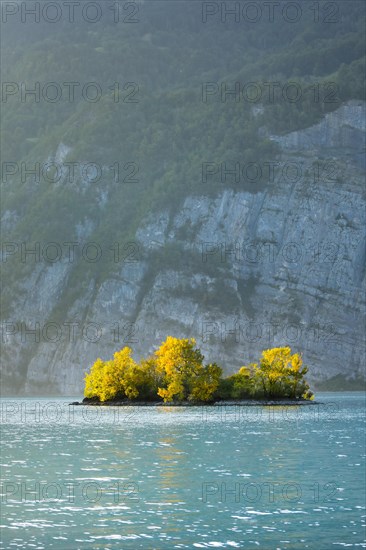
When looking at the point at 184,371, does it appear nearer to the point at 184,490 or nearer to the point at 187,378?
the point at 187,378

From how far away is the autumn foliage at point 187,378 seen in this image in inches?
→ 6093

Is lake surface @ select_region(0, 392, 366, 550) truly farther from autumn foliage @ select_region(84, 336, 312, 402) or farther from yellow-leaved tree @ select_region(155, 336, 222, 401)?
autumn foliage @ select_region(84, 336, 312, 402)

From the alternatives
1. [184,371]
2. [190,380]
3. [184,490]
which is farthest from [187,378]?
[184,490]

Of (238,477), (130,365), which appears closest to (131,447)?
(238,477)

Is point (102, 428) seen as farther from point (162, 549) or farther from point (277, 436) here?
point (162, 549)

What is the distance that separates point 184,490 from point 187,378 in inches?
4062

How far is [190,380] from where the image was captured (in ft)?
510

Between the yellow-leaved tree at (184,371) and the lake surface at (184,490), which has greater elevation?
the yellow-leaved tree at (184,371)

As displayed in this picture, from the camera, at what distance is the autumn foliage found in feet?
508

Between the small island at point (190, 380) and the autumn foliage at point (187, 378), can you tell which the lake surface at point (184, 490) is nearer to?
the autumn foliage at point (187, 378)

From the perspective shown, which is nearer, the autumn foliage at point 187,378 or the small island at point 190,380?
the autumn foliage at point 187,378

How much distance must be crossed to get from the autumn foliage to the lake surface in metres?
56.7

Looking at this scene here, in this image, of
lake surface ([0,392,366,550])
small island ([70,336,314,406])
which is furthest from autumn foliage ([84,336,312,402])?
lake surface ([0,392,366,550])

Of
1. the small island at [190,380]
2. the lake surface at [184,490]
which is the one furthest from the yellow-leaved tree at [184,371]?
the lake surface at [184,490]
